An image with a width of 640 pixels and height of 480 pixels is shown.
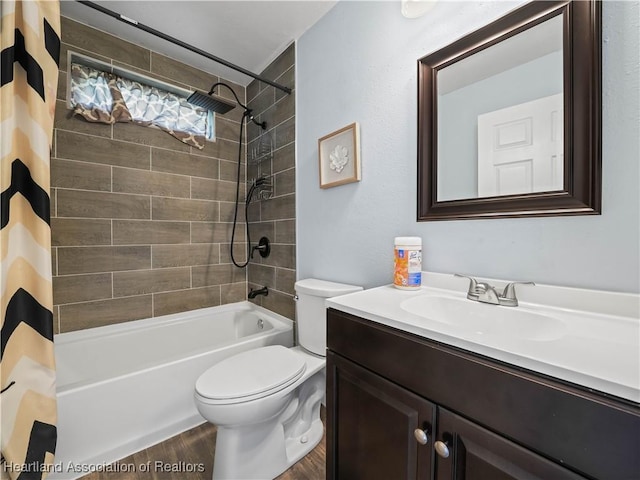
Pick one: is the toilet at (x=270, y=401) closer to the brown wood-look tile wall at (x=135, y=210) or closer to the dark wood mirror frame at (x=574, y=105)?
the dark wood mirror frame at (x=574, y=105)

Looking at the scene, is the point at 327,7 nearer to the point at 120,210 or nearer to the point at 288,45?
the point at 288,45

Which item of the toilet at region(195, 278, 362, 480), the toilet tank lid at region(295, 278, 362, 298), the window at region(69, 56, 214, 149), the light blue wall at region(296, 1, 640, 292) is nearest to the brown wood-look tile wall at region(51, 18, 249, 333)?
the window at region(69, 56, 214, 149)

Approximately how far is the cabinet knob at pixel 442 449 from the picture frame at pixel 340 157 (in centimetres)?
109

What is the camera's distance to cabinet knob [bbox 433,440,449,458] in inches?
23.0

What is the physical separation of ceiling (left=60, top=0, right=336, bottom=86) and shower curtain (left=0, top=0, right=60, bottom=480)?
2.49 feet

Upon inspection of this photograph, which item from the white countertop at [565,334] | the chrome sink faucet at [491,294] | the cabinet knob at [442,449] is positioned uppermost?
the chrome sink faucet at [491,294]

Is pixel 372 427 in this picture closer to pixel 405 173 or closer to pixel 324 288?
pixel 324 288

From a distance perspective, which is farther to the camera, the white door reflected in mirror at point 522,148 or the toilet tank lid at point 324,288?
the toilet tank lid at point 324,288

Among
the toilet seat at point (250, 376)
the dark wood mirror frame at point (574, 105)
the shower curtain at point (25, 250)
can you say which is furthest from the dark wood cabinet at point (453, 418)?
the shower curtain at point (25, 250)

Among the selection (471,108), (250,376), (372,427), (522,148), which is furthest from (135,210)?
(522,148)

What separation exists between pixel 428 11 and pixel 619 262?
1106mm

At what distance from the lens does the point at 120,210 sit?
1.83 m

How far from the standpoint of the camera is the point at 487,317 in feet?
2.68

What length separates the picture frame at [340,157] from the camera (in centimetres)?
138
